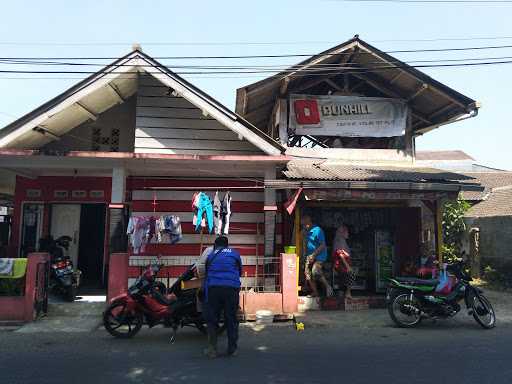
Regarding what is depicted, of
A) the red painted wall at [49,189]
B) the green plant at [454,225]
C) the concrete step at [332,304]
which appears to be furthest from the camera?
the green plant at [454,225]

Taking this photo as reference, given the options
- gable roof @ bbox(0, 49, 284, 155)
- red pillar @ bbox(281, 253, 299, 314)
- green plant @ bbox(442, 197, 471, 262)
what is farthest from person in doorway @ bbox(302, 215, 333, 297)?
green plant @ bbox(442, 197, 471, 262)

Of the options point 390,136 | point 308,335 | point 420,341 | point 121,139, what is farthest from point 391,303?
point 121,139

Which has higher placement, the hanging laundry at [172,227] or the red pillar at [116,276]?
the hanging laundry at [172,227]

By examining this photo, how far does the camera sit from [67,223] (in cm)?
1141

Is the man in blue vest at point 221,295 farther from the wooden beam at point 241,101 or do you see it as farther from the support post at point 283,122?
the wooden beam at point 241,101

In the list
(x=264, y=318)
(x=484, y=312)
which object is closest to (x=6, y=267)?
(x=264, y=318)

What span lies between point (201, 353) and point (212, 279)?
106 cm

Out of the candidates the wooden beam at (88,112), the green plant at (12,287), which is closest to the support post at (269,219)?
the wooden beam at (88,112)

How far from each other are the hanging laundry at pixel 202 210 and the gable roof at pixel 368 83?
338 centimetres

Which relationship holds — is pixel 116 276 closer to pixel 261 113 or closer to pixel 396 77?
pixel 261 113

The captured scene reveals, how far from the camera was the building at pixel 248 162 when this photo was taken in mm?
9047

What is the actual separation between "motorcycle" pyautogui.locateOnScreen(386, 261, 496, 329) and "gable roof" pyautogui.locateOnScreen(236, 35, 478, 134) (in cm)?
551

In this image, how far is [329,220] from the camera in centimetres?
1074

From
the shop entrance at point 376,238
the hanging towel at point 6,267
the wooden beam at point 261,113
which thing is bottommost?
the hanging towel at point 6,267
